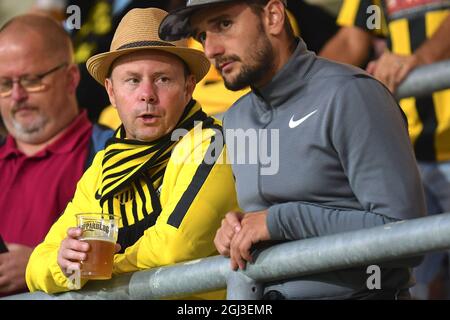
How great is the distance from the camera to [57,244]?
123 inches

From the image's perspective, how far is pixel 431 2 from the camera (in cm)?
379

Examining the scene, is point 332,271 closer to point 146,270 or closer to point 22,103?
point 146,270

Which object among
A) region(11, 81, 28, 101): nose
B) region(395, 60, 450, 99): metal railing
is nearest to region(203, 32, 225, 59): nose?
region(395, 60, 450, 99): metal railing

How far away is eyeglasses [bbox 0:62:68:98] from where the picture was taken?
3.61 metres

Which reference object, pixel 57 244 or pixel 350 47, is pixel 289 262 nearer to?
pixel 57 244

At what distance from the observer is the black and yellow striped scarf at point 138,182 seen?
9.80 feet

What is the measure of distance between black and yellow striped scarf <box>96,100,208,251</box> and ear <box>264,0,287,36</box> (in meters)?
0.38

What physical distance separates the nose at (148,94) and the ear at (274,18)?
0.38 metres

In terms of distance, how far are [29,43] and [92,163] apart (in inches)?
21.8

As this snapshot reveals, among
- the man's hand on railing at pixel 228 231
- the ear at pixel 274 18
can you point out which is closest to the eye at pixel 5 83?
the ear at pixel 274 18

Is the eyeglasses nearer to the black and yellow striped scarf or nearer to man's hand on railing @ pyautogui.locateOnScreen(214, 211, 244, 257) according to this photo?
the black and yellow striped scarf

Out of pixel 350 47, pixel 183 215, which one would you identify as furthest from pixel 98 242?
pixel 350 47

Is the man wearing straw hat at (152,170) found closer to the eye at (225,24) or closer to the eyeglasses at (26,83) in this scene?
the eye at (225,24)

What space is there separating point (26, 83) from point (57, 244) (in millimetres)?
702
